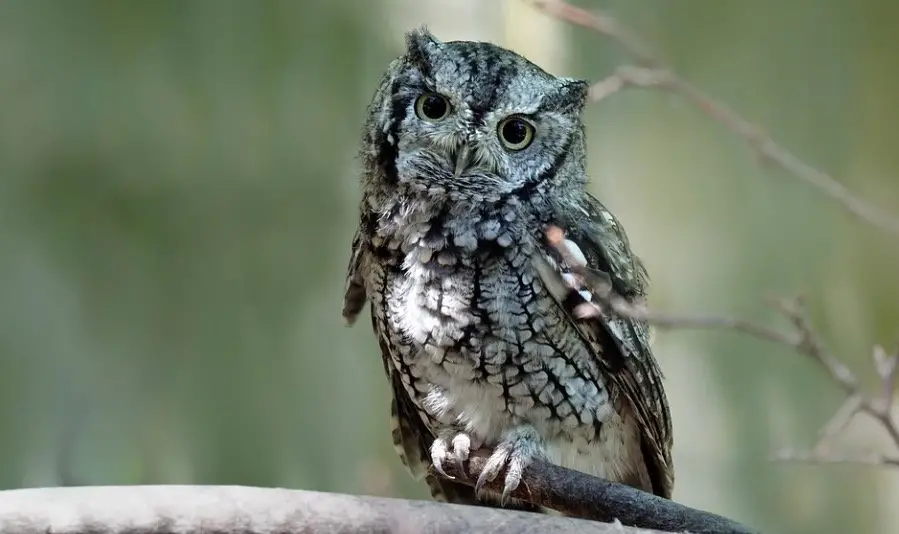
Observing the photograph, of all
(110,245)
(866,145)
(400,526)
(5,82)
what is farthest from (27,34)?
(866,145)

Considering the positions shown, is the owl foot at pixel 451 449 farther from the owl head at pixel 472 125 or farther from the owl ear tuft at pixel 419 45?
the owl ear tuft at pixel 419 45

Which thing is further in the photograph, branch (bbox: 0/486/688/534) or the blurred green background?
the blurred green background

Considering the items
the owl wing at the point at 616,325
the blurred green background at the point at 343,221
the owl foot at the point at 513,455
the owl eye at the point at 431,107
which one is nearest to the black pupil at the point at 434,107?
the owl eye at the point at 431,107

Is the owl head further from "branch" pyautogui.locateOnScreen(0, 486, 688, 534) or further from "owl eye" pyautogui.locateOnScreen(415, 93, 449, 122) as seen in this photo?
"branch" pyautogui.locateOnScreen(0, 486, 688, 534)

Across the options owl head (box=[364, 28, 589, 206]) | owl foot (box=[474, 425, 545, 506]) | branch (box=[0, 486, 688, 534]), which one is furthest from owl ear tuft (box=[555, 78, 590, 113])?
branch (box=[0, 486, 688, 534])

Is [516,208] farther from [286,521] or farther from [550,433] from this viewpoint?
[286,521]

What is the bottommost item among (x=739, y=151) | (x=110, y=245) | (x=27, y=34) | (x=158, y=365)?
(x=158, y=365)

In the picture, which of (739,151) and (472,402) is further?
(739,151)
